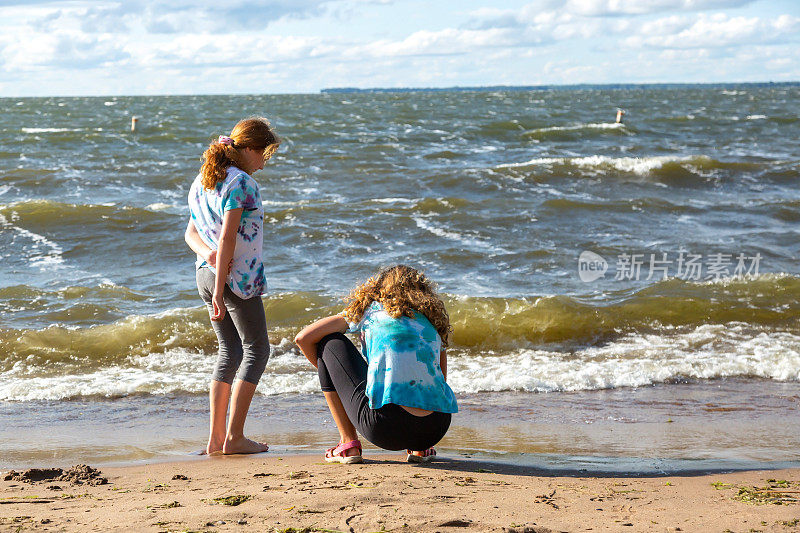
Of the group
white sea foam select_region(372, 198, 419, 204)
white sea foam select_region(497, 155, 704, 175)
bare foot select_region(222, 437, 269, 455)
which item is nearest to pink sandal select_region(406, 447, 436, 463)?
bare foot select_region(222, 437, 269, 455)

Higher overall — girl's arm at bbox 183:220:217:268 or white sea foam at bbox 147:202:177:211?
girl's arm at bbox 183:220:217:268

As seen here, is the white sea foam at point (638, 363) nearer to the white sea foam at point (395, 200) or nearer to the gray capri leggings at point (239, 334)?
the gray capri leggings at point (239, 334)

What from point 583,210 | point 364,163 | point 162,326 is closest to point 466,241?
point 583,210

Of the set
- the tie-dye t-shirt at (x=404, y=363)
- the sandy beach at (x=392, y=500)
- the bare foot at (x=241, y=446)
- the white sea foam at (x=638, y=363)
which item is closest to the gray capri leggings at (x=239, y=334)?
the bare foot at (x=241, y=446)

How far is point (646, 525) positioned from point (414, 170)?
54.5 ft

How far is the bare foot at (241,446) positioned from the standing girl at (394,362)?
67cm

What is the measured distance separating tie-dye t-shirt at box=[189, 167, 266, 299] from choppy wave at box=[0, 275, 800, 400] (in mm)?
2029

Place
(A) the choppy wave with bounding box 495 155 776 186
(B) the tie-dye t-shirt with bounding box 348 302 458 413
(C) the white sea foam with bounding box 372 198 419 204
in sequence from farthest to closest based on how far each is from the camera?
(A) the choppy wave with bounding box 495 155 776 186
(C) the white sea foam with bounding box 372 198 419 204
(B) the tie-dye t-shirt with bounding box 348 302 458 413

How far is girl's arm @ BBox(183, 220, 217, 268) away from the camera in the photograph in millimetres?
4164

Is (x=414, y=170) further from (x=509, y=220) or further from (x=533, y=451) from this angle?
(x=533, y=451)

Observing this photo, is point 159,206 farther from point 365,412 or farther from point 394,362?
point 394,362

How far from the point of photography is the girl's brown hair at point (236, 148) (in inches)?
161

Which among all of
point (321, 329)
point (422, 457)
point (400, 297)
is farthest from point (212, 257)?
point (422, 457)

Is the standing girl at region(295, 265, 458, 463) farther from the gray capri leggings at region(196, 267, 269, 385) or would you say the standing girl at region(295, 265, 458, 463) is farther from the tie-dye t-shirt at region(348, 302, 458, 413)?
the gray capri leggings at region(196, 267, 269, 385)
